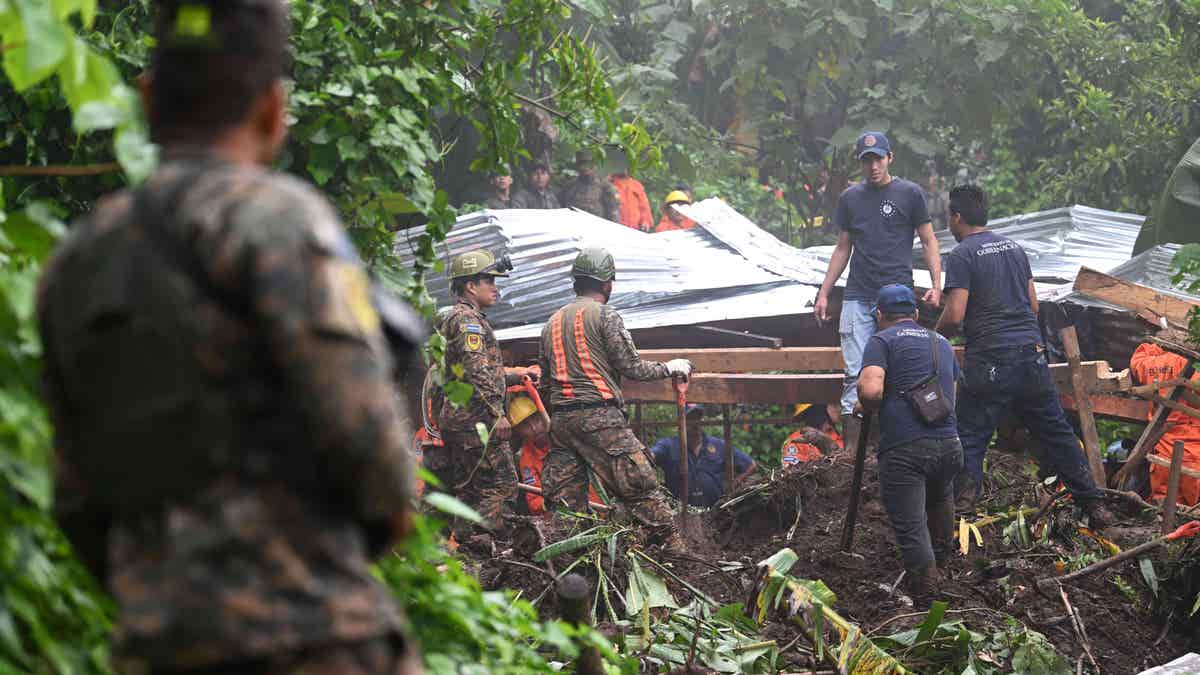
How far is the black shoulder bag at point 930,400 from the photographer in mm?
7016

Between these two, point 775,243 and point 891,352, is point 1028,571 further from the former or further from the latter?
point 775,243

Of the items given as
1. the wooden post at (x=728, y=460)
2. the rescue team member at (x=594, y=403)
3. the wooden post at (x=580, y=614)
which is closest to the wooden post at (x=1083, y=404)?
the wooden post at (x=728, y=460)

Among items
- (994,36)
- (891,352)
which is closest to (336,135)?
(891,352)

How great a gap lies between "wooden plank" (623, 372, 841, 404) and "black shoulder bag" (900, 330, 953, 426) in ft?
4.41

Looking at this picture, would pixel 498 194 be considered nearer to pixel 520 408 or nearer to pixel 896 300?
pixel 520 408

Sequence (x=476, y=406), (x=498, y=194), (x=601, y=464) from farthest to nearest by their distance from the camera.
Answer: (x=498, y=194)
(x=476, y=406)
(x=601, y=464)

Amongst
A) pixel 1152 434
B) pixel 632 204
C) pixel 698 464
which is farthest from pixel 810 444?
pixel 632 204

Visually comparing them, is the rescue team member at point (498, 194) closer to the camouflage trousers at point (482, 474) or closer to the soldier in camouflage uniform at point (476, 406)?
the soldier in camouflage uniform at point (476, 406)

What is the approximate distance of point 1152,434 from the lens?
7.41 meters

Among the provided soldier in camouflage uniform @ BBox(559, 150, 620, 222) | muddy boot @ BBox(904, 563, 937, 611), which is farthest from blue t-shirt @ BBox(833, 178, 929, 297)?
soldier in camouflage uniform @ BBox(559, 150, 620, 222)

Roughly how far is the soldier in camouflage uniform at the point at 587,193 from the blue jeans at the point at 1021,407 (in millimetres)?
5229

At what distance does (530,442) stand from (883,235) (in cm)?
300

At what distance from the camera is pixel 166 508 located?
Result: 169 cm

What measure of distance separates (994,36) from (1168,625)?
8.04 meters
